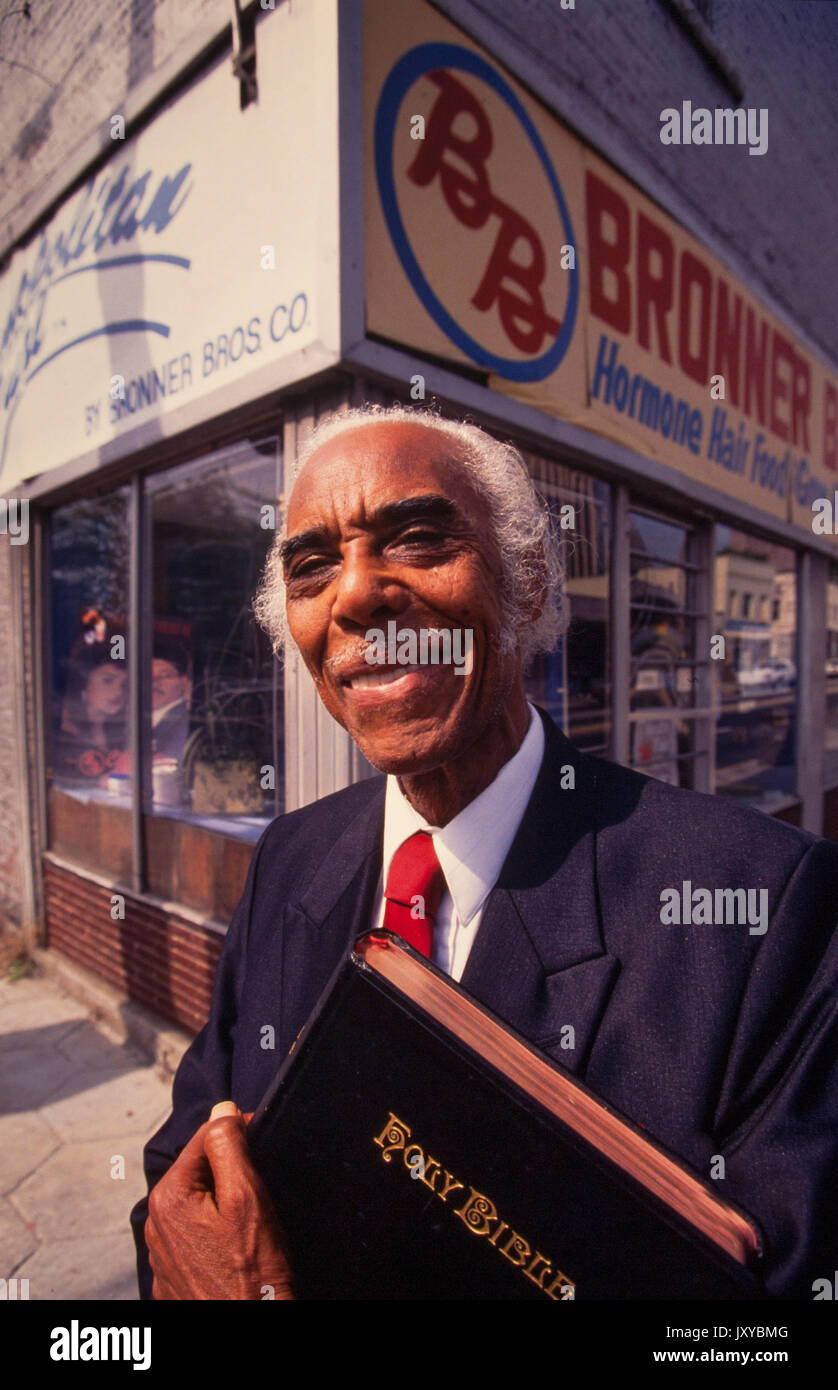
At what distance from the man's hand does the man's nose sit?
2.37ft

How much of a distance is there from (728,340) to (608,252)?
5.02ft

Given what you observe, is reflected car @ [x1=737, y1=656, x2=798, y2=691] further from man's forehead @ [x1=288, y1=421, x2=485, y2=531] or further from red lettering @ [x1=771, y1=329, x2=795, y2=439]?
man's forehead @ [x1=288, y1=421, x2=485, y2=531]

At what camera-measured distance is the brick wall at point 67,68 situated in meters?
3.30

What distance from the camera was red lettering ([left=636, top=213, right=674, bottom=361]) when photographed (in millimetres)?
3814

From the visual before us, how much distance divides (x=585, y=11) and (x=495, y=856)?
433cm

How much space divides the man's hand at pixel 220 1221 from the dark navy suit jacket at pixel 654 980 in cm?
26

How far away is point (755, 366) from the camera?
5012 millimetres

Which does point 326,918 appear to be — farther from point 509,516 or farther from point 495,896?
point 509,516

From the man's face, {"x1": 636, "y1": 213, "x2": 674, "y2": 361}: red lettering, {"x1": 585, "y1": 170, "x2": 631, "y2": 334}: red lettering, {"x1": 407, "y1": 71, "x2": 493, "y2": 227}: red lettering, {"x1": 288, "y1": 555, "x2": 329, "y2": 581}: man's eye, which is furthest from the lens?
{"x1": 636, "y1": 213, "x2": 674, "y2": 361}: red lettering

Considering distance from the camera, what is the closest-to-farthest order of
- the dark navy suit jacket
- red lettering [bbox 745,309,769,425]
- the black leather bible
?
the black leather bible → the dark navy suit jacket → red lettering [bbox 745,309,769,425]

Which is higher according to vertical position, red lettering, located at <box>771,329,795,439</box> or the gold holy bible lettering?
red lettering, located at <box>771,329,795,439</box>

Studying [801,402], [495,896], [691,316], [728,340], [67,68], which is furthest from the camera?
[801,402]

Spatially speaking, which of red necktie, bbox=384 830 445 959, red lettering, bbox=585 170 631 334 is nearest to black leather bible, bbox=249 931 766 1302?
red necktie, bbox=384 830 445 959

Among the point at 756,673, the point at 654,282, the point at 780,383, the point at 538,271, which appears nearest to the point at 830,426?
the point at 780,383
